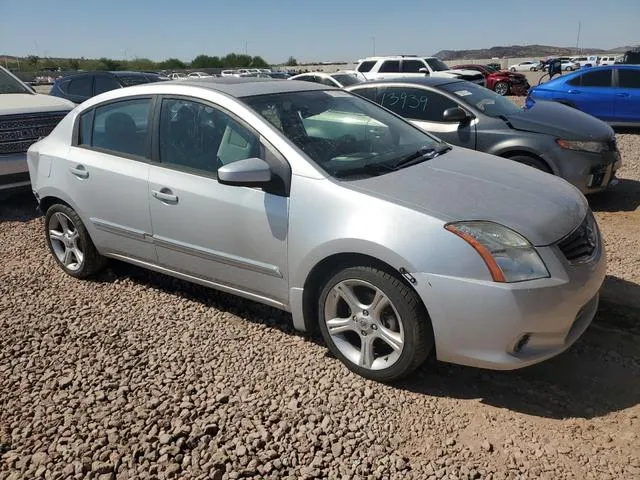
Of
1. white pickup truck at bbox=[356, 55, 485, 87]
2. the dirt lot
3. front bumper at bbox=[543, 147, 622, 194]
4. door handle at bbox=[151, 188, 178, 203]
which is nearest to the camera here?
the dirt lot

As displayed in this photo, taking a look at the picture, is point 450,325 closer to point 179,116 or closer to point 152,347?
point 152,347

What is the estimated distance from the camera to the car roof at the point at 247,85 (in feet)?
11.9

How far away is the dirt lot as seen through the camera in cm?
246

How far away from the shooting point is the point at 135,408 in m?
2.86

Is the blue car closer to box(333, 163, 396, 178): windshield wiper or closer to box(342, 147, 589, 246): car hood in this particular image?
box(342, 147, 589, 246): car hood

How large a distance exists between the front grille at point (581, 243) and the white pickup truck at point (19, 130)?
603 centimetres

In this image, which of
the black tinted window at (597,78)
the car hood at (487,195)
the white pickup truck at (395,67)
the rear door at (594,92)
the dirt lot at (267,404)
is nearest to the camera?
the dirt lot at (267,404)

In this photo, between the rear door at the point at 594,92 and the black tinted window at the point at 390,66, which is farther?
the black tinted window at the point at 390,66

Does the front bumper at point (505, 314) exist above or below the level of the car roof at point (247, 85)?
below

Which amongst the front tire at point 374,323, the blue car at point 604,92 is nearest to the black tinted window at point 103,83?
the blue car at point 604,92

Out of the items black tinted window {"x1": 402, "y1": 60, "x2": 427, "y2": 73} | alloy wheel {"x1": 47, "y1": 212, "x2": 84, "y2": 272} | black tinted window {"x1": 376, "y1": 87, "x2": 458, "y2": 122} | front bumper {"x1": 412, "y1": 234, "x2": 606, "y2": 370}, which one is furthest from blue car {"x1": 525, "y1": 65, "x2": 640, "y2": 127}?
alloy wheel {"x1": 47, "y1": 212, "x2": 84, "y2": 272}

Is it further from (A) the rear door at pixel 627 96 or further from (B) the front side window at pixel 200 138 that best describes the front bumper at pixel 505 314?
(A) the rear door at pixel 627 96

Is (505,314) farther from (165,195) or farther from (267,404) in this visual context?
(165,195)

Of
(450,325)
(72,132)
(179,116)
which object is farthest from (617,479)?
(72,132)
